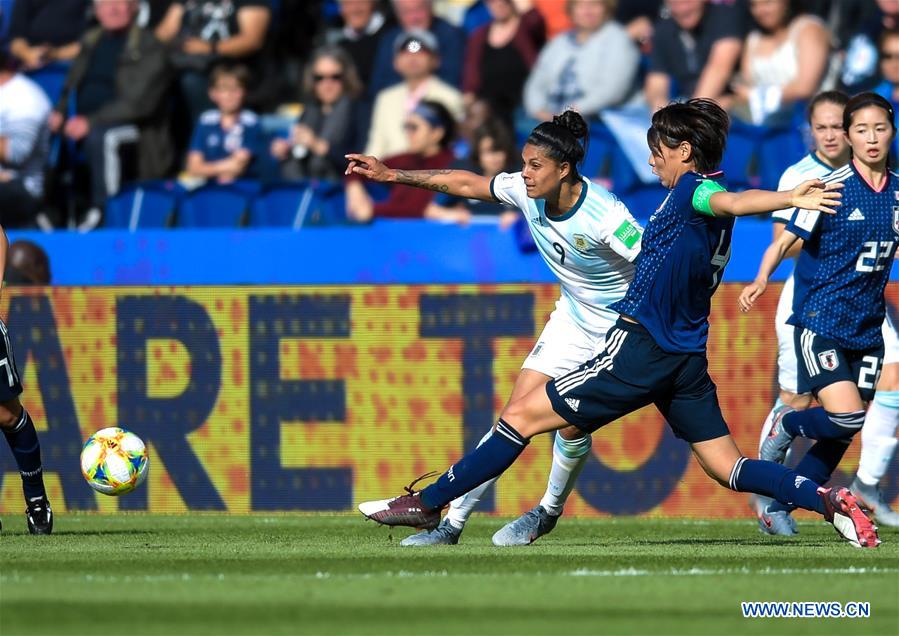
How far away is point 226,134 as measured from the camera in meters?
14.9

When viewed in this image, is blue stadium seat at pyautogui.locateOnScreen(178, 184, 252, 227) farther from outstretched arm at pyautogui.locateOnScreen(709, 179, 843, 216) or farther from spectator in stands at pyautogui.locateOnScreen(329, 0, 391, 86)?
outstretched arm at pyautogui.locateOnScreen(709, 179, 843, 216)

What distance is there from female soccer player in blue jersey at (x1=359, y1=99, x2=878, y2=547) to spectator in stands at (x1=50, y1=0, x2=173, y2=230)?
833cm

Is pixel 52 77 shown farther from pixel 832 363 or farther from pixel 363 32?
pixel 832 363

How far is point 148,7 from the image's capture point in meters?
17.2

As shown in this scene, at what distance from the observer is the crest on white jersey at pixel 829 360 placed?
8781 mm

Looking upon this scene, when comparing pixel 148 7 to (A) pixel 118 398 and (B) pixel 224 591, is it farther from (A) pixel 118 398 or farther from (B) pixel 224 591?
(B) pixel 224 591

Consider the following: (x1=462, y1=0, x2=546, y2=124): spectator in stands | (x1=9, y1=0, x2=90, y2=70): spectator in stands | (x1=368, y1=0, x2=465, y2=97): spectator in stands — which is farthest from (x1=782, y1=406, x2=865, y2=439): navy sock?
(x1=9, y1=0, x2=90, y2=70): spectator in stands

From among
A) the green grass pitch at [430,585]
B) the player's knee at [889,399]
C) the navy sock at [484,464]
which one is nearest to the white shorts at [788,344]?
the player's knee at [889,399]

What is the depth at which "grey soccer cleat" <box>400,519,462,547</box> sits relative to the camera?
331 inches

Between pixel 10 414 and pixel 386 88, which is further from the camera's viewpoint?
pixel 386 88

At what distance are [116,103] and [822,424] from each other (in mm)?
8594

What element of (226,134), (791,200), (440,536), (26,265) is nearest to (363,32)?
(226,134)

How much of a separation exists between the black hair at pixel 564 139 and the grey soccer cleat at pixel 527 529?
5.77 ft

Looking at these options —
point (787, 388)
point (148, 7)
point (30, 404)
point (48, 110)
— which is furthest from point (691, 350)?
point (148, 7)
